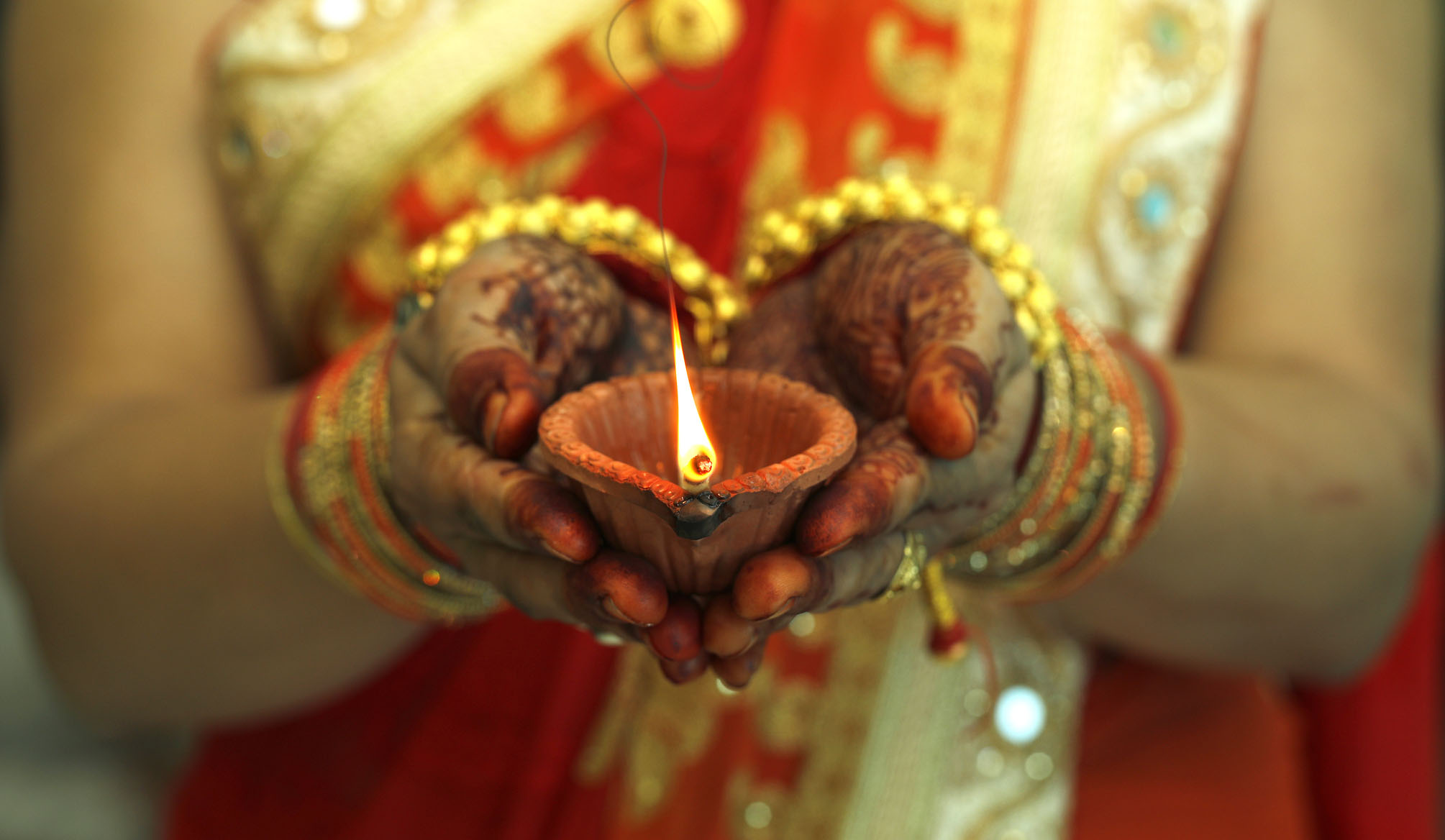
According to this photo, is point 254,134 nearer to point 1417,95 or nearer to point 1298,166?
point 1298,166

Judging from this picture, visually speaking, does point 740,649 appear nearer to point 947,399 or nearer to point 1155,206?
point 947,399

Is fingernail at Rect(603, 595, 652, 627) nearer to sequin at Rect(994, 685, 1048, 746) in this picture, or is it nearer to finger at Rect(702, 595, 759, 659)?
finger at Rect(702, 595, 759, 659)

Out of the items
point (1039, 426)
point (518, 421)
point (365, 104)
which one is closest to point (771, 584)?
point (518, 421)

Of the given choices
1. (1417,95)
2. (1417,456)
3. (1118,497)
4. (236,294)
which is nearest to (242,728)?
(236,294)

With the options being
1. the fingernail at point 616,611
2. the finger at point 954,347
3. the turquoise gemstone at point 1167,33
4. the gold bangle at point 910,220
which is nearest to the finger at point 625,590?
the fingernail at point 616,611

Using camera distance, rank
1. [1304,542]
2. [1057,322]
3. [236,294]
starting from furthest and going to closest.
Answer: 1. [236,294]
2. [1304,542]
3. [1057,322]

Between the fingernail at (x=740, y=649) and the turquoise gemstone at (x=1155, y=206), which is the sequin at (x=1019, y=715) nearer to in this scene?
the turquoise gemstone at (x=1155, y=206)
